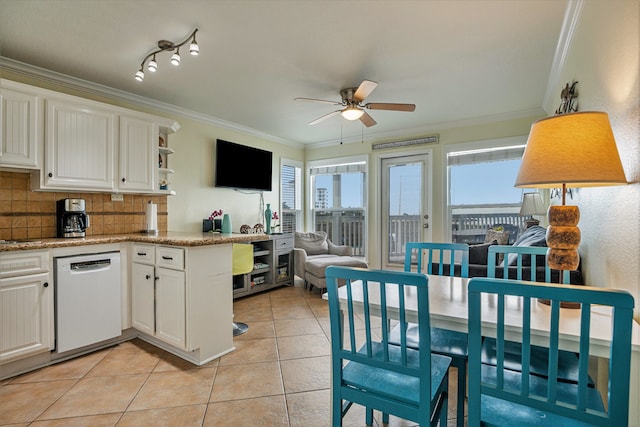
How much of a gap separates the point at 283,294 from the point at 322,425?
8.78ft

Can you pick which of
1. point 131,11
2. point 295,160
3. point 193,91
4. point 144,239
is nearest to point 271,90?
point 193,91

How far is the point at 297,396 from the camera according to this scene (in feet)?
6.35

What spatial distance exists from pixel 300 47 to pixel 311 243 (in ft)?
10.4

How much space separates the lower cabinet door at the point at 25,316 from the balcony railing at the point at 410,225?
4154mm

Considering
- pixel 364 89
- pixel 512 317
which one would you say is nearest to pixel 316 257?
pixel 364 89

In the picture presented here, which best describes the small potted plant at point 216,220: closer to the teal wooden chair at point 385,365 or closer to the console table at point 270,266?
the console table at point 270,266

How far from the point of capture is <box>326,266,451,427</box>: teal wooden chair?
1.13 metres

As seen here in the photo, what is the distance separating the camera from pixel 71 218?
109 inches

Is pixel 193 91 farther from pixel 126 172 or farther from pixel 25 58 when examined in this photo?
pixel 25 58

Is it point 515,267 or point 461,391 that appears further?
point 515,267

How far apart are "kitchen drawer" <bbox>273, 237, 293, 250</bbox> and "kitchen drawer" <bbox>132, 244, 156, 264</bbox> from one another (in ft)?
6.60

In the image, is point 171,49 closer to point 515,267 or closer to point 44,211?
point 44,211

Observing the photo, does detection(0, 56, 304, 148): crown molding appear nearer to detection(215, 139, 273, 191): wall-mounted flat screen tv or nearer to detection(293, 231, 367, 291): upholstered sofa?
detection(215, 139, 273, 191): wall-mounted flat screen tv

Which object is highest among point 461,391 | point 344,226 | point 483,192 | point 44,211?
point 483,192
